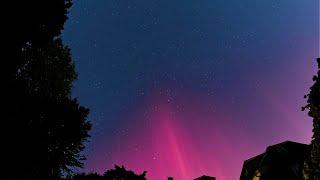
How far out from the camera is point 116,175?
15.3 metres

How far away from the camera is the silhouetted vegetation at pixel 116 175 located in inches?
580

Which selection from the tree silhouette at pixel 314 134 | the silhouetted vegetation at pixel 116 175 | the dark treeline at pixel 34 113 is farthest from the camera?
the silhouetted vegetation at pixel 116 175

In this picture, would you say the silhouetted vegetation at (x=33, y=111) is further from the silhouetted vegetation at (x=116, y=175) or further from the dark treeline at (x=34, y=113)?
the silhouetted vegetation at (x=116, y=175)

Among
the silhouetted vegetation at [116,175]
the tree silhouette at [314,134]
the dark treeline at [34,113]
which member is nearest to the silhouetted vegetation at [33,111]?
the dark treeline at [34,113]

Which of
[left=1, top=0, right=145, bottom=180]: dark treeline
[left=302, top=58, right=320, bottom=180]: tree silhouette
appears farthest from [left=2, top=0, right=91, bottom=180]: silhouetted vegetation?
[left=302, top=58, right=320, bottom=180]: tree silhouette

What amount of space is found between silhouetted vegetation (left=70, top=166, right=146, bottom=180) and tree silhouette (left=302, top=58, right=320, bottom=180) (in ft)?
20.6

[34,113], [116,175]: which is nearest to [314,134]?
[116,175]

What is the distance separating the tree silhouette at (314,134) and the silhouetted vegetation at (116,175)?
627 centimetres

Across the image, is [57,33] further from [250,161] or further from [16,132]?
[250,161]

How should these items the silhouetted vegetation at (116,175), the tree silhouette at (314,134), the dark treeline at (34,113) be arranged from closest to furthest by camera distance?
the dark treeline at (34,113)
the tree silhouette at (314,134)
the silhouetted vegetation at (116,175)

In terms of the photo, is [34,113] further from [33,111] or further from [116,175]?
[116,175]

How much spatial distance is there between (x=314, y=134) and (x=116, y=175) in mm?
7443

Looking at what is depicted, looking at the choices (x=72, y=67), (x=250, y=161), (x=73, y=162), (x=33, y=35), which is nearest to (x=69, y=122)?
(x=33, y=35)

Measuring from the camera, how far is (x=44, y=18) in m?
13.2
